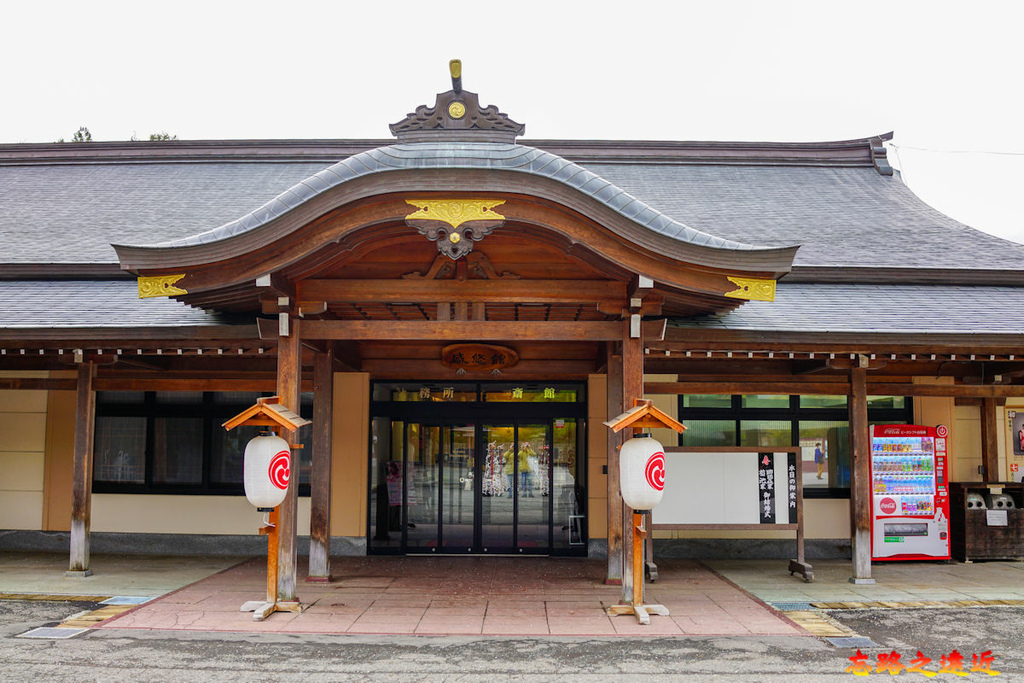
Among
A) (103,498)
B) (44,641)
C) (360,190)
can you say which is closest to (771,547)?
(360,190)

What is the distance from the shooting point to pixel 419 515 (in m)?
10.5

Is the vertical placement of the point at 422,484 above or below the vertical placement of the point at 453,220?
below

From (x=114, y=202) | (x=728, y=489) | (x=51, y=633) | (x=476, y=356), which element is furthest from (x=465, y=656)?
(x=114, y=202)

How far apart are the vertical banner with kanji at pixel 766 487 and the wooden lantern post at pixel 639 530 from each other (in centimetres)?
224

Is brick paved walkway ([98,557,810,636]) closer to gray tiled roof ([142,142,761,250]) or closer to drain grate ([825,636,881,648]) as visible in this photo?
drain grate ([825,636,881,648])

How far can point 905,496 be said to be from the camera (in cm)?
972

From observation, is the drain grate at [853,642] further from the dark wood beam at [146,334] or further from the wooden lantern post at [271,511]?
the dark wood beam at [146,334]

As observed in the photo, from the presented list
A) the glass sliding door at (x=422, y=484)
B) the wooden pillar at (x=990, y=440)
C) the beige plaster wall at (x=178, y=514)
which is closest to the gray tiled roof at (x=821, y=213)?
the wooden pillar at (x=990, y=440)

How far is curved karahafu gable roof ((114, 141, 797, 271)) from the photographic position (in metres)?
6.65

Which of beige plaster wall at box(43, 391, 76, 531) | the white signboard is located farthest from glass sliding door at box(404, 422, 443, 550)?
beige plaster wall at box(43, 391, 76, 531)

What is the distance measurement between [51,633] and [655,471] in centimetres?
542

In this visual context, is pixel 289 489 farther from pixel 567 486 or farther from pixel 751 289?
pixel 751 289

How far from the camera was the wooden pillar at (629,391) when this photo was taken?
23.7 feet

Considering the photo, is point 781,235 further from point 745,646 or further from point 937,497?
point 745,646
